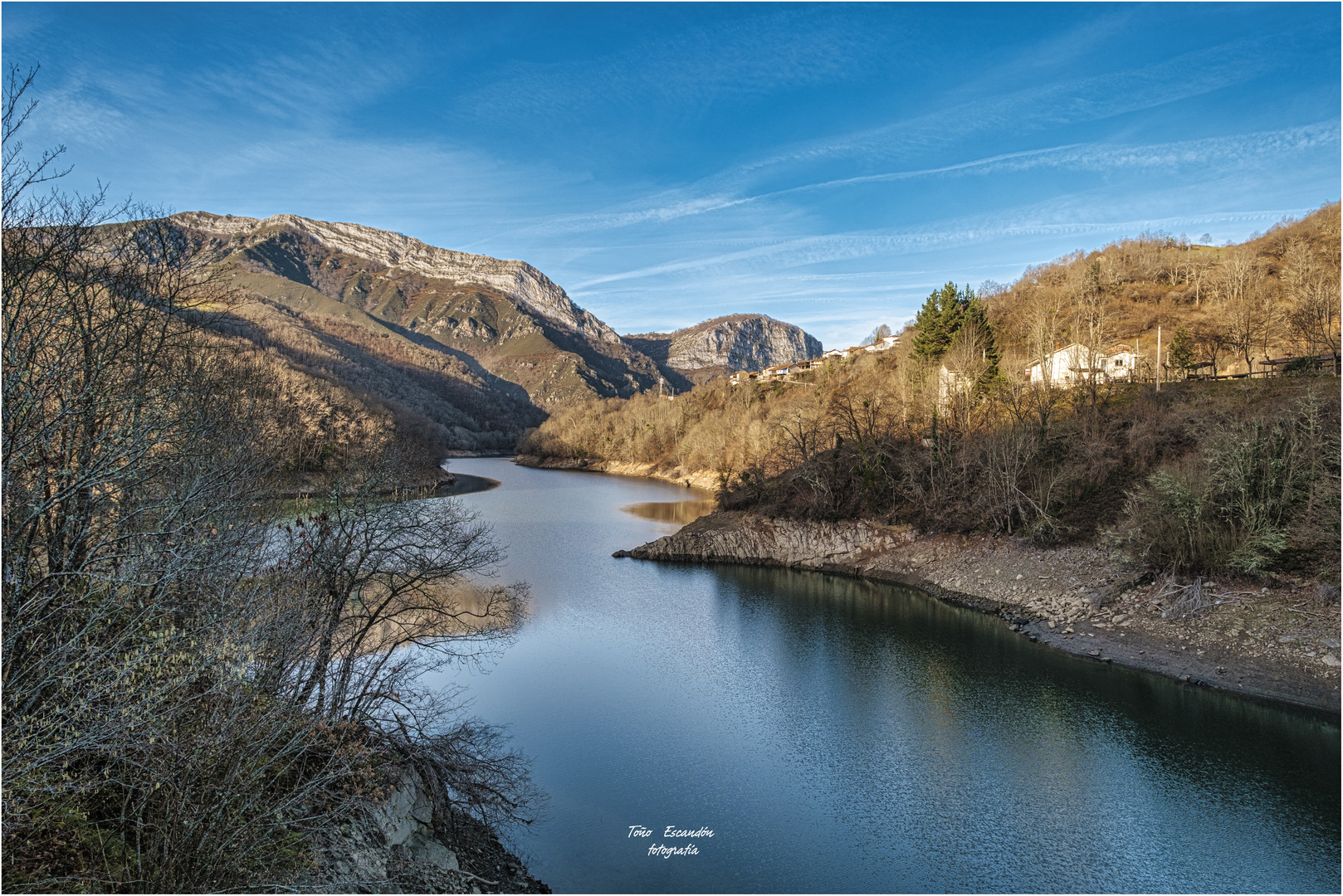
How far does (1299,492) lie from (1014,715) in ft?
43.6

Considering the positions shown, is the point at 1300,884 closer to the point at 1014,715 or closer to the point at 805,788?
the point at 1014,715

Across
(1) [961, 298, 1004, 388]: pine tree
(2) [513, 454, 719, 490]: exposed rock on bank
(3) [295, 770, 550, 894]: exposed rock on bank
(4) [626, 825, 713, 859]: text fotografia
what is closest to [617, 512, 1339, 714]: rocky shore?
(4) [626, 825, 713, 859]: text fotografia

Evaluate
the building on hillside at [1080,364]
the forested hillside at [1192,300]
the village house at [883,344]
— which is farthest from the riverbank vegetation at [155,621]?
the village house at [883,344]

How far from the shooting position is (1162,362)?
1981 inches

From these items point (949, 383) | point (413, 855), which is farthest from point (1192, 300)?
point (413, 855)

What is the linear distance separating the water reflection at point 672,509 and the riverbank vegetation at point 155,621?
3569cm

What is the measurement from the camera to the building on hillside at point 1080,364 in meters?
44.4

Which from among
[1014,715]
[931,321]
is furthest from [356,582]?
[931,321]

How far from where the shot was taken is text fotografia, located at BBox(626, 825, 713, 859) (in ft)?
40.0

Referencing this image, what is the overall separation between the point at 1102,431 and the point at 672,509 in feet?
103

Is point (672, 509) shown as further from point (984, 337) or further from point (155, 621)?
point (155, 621)

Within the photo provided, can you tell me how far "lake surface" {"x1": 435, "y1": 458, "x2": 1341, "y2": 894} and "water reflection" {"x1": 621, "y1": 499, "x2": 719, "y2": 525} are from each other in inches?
967

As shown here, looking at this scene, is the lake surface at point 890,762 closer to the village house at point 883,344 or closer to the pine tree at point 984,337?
the pine tree at point 984,337

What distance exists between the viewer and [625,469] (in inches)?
3583
